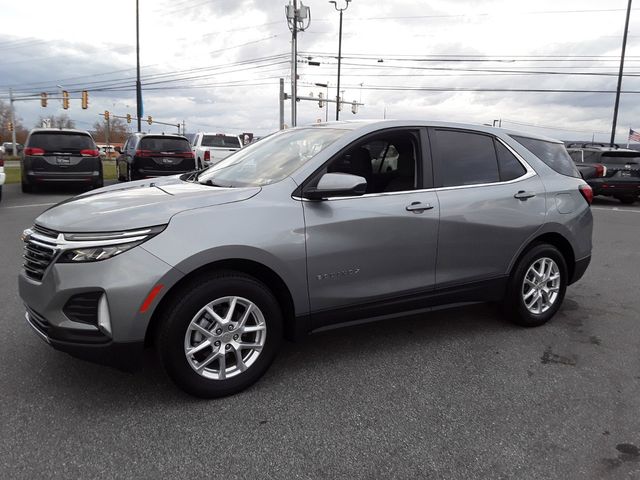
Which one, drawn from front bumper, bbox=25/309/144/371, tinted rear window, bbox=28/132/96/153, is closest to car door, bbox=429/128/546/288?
front bumper, bbox=25/309/144/371

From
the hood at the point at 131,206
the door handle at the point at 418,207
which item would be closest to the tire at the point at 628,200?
the door handle at the point at 418,207

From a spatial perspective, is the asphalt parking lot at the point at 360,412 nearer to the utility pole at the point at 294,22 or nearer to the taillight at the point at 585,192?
the taillight at the point at 585,192

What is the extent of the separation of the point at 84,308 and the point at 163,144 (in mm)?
13602

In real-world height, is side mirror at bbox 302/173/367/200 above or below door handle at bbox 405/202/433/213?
above

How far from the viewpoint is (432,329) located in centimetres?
442

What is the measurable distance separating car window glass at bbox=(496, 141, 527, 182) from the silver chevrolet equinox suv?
0.01 m

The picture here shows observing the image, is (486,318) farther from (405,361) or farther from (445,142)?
(445,142)

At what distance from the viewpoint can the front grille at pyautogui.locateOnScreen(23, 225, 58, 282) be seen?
2891 mm

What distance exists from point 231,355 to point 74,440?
0.94m

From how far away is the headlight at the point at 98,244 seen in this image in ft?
9.04

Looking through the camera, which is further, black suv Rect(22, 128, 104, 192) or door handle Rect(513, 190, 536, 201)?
black suv Rect(22, 128, 104, 192)

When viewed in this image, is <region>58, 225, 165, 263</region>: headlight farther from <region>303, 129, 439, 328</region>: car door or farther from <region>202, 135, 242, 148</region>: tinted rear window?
<region>202, 135, 242, 148</region>: tinted rear window

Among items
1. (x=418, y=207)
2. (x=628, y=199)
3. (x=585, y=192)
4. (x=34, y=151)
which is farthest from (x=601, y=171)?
(x=34, y=151)

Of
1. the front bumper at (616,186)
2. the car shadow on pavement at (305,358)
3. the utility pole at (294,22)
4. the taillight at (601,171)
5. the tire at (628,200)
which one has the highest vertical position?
the utility pole at (294,22)
